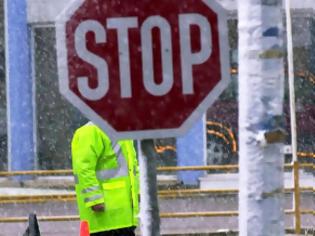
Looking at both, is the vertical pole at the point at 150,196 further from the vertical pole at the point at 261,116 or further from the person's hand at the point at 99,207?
the person's hand at the point at 99,207

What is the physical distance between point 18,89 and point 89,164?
10.7 meters

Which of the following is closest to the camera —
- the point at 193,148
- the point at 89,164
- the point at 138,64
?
the point at 138,64

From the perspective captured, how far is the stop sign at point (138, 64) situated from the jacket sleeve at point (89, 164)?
3078mm

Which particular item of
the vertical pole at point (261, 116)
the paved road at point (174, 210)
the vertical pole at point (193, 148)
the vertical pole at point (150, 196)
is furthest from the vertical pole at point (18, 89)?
the vertical pole at point (150, 196)

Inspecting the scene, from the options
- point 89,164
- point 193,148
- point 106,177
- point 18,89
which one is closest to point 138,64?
point 89,164

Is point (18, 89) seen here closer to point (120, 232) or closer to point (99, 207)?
point (120, 232)

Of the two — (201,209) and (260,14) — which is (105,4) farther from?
(201,209)

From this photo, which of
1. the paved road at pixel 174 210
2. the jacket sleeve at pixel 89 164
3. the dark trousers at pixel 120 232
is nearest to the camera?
the jacket sleeve at pixel 89 164

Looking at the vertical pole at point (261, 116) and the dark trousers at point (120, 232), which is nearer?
the vertical pole at point (261, 116)

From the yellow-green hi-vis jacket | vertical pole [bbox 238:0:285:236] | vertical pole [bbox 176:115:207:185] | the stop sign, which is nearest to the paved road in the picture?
vertical pole [bbox 176:115:207:185]

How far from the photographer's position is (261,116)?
14.5ft

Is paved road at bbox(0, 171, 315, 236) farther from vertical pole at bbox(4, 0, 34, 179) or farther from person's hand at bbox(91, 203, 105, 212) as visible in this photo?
person's hand at bbox(91, 203, 105, 212)

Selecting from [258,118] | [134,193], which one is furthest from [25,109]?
[258,118]

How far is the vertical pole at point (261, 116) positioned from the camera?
438 cm
